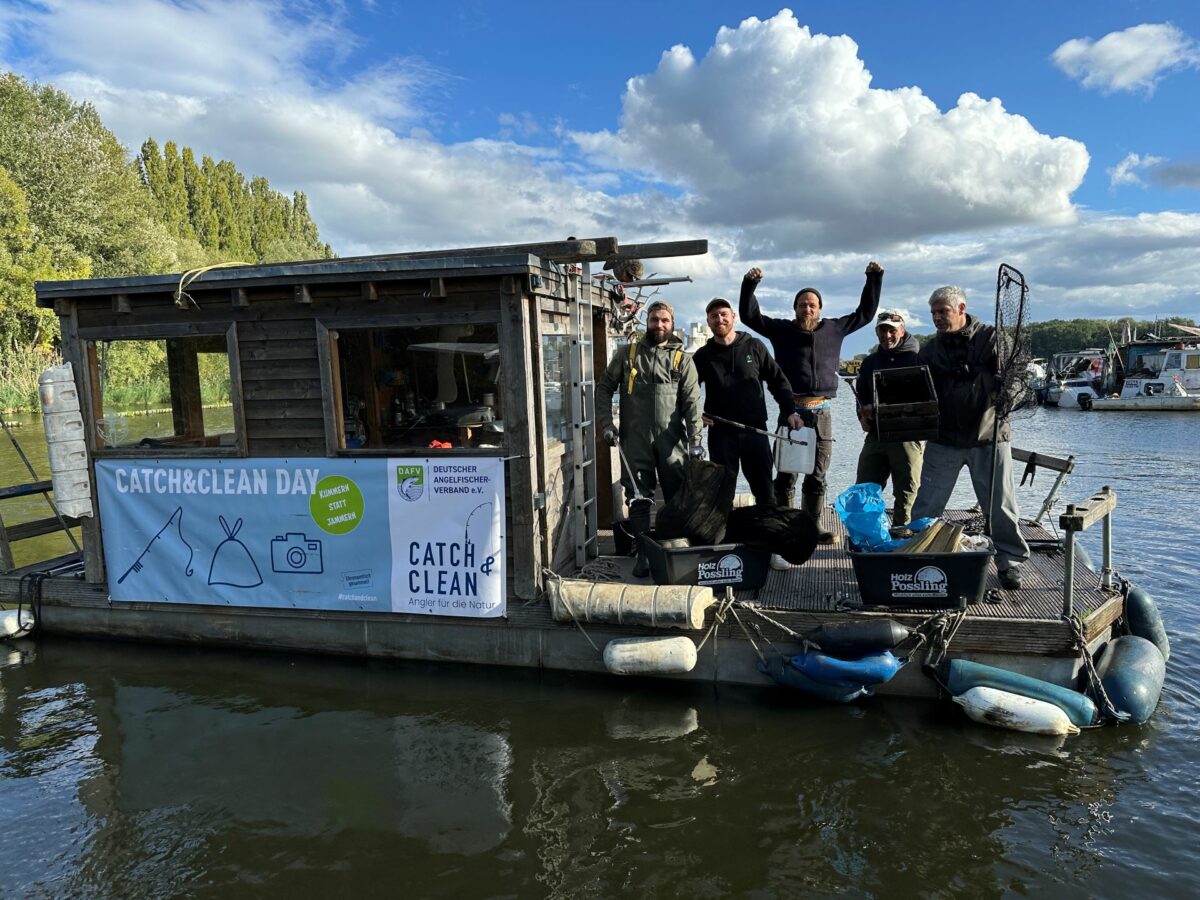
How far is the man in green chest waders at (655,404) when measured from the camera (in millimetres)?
6227

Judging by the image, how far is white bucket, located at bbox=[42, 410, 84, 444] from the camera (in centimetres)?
657

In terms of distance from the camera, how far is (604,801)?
4578 mm

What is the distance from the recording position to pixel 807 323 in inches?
259

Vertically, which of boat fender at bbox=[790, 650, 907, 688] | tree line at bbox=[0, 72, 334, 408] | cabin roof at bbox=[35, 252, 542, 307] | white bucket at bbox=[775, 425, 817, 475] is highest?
tree line at bbox=[0, 72, 334, 408]

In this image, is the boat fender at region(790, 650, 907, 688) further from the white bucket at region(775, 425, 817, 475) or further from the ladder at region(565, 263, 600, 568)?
the ladder at region(565, 263, 600, 568)

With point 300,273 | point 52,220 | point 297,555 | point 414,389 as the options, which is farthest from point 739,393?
point 52,220

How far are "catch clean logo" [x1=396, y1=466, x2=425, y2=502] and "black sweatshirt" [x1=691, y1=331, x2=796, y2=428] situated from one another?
2446 mm

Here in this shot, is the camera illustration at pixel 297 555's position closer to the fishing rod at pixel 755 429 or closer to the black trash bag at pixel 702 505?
the black trash bag at pixel 702 505

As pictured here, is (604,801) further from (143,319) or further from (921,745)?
(143,319)

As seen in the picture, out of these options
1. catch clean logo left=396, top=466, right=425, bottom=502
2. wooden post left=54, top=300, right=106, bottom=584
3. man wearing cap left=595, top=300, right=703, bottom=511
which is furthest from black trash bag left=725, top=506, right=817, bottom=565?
wooden post left=54, top=300, right=106, bottom=584

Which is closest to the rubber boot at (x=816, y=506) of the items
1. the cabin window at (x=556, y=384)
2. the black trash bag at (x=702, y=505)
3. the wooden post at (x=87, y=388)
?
the black trash bag at (x=702, y=505)

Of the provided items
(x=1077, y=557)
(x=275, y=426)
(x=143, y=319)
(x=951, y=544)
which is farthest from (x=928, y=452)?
(x=143, y=319)

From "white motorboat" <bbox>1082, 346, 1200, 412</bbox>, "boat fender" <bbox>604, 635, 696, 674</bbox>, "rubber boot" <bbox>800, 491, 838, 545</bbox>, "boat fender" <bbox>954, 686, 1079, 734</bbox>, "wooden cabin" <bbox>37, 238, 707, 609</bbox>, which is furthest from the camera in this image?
"white motorboat" <bbox>1082, 346, 1200, 412</bbox>

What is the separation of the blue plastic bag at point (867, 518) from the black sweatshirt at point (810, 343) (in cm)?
130
